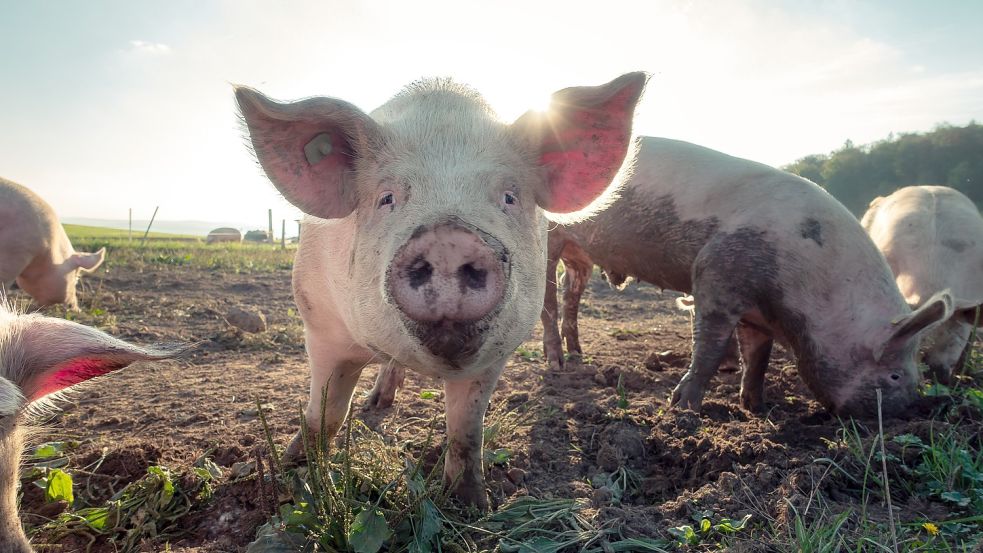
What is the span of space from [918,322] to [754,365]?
1.17 metres

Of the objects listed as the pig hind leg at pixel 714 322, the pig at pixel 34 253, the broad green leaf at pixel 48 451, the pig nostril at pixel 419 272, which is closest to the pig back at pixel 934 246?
the pig hind leg at pixel 714 322

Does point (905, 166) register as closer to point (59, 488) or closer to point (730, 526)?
point (730, 526)

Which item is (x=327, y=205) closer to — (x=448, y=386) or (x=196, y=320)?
(x=448, y=386)

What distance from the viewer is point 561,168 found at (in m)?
2.54

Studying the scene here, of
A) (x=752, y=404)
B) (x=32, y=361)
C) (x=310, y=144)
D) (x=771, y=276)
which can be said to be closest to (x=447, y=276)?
(x=310, y=144)

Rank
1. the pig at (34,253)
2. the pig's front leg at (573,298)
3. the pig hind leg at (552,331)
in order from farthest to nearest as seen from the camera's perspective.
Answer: the pig at (34,253), the pig's front leg at (573,298), the pig hind leg at (552,331)

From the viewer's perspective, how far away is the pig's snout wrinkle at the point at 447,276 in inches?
62.4

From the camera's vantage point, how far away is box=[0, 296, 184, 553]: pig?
1628 millimetres

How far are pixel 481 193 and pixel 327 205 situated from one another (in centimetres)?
66

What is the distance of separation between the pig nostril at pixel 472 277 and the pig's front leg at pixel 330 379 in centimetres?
120

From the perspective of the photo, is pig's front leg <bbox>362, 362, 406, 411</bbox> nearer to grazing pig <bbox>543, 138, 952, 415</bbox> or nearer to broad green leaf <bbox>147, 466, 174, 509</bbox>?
grazing pig <bbox>543, 138, 952, 415</bbox>

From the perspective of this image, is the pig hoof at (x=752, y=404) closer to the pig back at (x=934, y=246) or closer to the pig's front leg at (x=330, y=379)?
the pig back at (x=934, y=246)

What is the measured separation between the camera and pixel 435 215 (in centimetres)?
177

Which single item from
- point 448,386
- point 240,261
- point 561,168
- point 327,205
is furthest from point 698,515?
point 240,261
